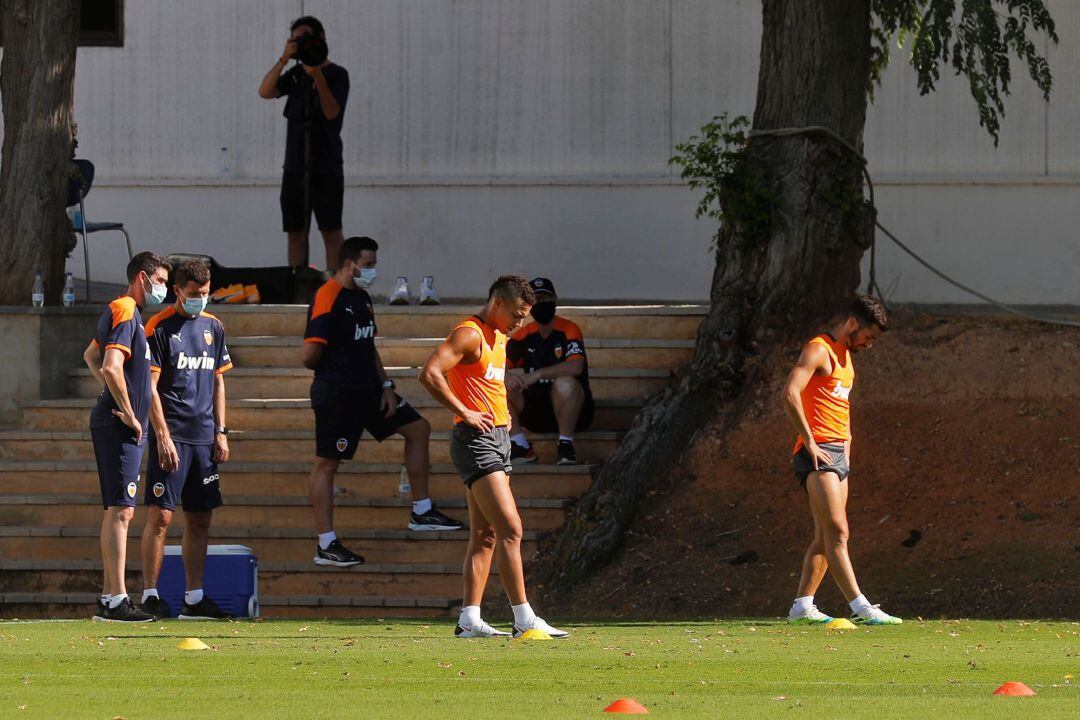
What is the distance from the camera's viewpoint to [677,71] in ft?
60.4

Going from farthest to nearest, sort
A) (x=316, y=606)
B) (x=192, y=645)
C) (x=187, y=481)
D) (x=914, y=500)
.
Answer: (x=914, y=500), (x=316, y=606), (x=187, y=481), (x=192, y=645)

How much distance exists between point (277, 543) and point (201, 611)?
78.5 inches

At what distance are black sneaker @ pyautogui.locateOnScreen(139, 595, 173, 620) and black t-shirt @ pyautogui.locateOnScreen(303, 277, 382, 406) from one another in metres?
2.04

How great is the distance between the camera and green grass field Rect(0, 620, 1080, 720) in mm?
6715

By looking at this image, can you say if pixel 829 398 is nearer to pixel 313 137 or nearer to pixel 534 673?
pixel 534 673

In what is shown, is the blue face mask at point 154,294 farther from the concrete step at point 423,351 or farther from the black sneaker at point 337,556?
the concrete step at point 423,351

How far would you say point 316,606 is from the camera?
12297 mm

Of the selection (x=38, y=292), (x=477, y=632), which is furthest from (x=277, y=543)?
(x=477, y=632)

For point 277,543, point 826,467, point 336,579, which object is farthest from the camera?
point 277,543

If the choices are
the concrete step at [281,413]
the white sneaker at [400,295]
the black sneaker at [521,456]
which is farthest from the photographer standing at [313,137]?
the black sneaker at [521,456]

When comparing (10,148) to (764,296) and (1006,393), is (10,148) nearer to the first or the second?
(764,296)

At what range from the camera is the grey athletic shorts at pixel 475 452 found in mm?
9070

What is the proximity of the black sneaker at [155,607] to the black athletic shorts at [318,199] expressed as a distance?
231 inches

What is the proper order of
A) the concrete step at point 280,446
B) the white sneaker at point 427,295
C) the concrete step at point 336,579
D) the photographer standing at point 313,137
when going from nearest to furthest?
the concrete step at point 336,579
the concrete step at point 280,446
the photographer standing at point 313,137
the white sneaker at point 427,295
